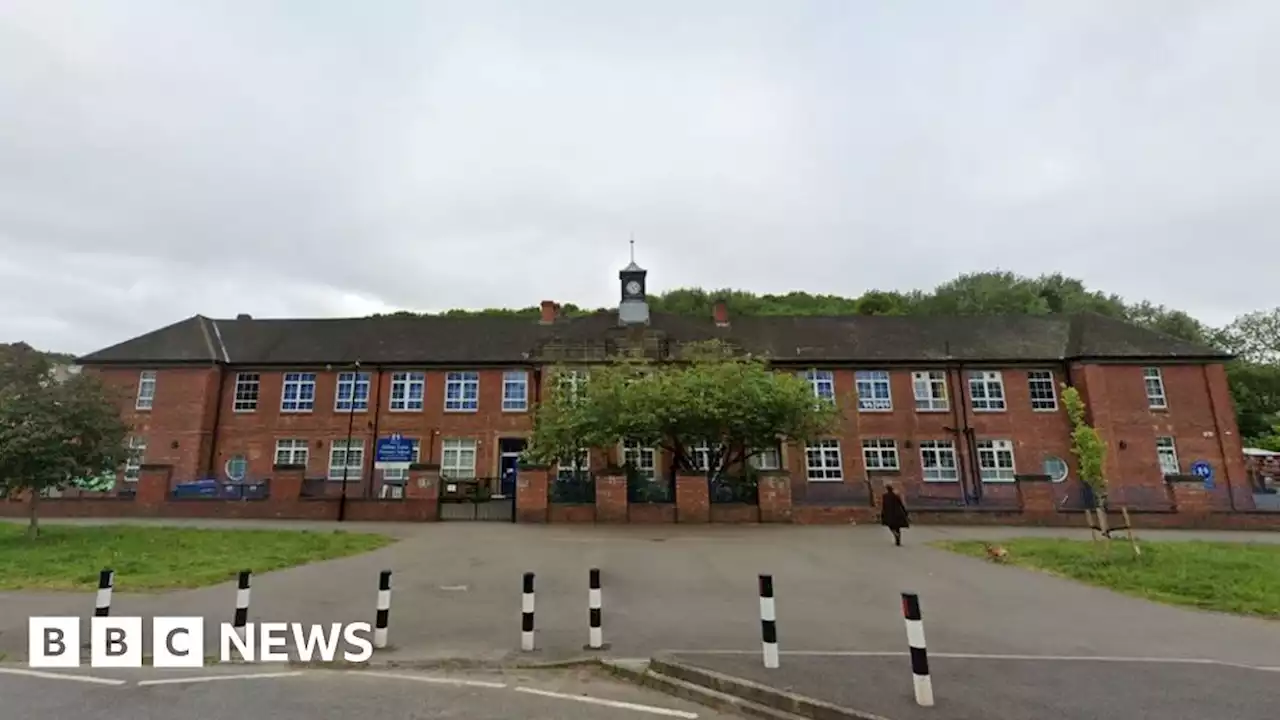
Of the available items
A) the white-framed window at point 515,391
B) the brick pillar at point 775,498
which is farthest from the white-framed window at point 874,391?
the white-framed window at point 515,391

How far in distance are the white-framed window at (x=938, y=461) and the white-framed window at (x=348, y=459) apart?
2672 cm

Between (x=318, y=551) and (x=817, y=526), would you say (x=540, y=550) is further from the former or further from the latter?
(x=817, y=526)

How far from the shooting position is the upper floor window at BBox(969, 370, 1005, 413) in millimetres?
30297

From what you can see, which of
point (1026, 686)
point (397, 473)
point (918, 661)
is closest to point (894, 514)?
point (1026, 686)

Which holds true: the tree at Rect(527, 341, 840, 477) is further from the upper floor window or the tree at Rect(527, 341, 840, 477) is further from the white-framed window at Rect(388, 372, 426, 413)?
the upper floor window

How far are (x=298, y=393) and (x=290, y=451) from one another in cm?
292

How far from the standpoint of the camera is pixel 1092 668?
622cm

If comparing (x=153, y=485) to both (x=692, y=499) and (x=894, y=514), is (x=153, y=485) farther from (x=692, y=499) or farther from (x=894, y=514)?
(x=894, y=514)

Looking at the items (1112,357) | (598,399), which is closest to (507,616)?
(598,399)

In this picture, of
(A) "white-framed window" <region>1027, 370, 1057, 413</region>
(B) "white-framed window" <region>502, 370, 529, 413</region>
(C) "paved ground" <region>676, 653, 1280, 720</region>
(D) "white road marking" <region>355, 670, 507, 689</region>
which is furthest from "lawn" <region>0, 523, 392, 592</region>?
(A) "white-framed window" <region>1027, 370, 1057, 413</region>

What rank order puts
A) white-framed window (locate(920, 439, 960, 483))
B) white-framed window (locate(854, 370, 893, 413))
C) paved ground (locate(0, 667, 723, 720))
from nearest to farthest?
1. paved ground (locate(0, 667, 723, 720))
2. white-framed window (locate(920, 439, 960, 483))
3. white-framed window (locate(854, 370, 893, 413))

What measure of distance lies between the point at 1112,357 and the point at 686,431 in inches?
858

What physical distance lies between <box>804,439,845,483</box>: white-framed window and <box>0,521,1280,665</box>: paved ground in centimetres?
1471

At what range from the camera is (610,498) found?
68.9 feet
